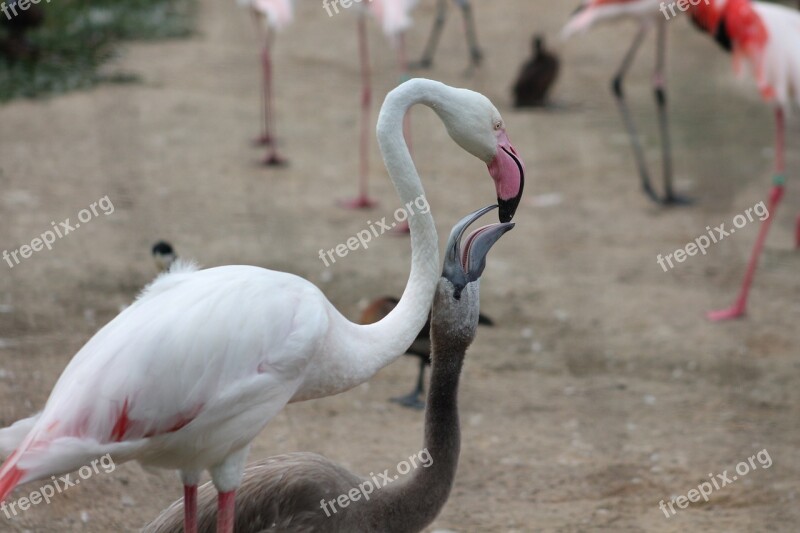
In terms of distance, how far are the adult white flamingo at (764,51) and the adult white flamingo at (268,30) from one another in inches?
128

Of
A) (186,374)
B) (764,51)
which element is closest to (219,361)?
(186,374)

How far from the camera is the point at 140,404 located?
323 centimetres

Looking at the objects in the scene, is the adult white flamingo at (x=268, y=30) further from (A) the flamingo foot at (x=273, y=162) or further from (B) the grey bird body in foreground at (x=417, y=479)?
A: (B) the grey bird body in foreground at (x=417, y=479)

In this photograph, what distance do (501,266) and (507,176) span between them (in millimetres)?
3729

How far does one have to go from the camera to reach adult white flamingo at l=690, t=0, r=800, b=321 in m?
6.86

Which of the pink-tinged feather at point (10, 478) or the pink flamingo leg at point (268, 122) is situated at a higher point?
the pink-tinged feather at point (10, 478)

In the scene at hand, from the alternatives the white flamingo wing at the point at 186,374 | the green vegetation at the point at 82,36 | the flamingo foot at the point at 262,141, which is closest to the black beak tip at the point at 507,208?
the white flamingo wing at the point at 186,374

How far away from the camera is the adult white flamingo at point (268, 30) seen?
8750mm

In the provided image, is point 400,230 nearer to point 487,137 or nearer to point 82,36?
point 487,137

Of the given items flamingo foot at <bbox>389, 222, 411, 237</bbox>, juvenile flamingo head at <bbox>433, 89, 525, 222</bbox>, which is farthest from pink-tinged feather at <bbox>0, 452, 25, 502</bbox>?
flamingo foot at <bbox>389, 222, 411, 237</bbox>

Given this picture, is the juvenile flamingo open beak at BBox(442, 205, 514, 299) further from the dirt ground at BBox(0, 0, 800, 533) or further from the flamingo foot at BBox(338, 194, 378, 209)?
the flamingo foot at BBox(338, 194, 378, 209)

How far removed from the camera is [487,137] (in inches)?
142

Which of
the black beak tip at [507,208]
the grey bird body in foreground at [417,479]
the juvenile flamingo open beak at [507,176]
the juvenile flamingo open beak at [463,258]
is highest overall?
the juvenile flamingo open beak at [507,176]

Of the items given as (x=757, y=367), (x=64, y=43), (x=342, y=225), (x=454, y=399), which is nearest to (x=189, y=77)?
(x=64, y=43)
